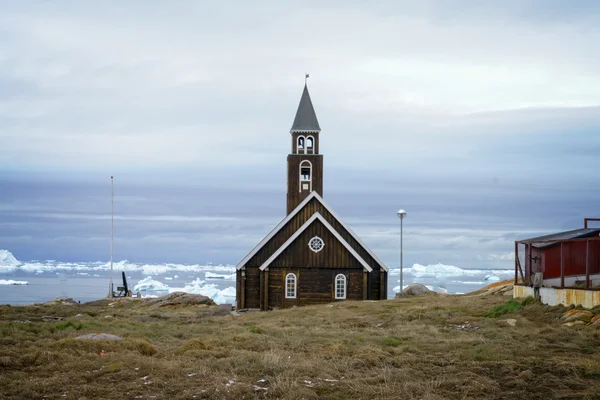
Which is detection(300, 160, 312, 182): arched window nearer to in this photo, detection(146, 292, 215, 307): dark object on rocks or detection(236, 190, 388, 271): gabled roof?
detection(236, 190, 388, 271): gabled roof

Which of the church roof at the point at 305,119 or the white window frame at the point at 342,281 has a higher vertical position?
the church roof at the point at 305,119

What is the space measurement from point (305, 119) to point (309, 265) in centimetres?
1010

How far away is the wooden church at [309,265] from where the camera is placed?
127ft

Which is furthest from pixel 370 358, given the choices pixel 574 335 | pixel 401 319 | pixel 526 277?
pixel 526 277

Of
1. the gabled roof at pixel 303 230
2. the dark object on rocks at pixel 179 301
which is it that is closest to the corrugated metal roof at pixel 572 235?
the gabled roof at pixel 303 230

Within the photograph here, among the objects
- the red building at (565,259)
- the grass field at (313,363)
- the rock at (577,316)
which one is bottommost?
the grass field at (313,363)

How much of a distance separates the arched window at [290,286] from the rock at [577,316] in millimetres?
19251

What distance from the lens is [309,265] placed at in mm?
38719

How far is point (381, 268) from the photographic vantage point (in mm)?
39812

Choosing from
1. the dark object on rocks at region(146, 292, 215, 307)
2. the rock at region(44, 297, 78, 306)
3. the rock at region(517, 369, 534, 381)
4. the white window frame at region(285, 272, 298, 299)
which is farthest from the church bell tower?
the rock at region(517, 369, 534, 381)

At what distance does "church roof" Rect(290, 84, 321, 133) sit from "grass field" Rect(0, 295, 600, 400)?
2240 cm

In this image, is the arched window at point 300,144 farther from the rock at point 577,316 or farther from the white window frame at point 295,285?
the rock at point 577,316

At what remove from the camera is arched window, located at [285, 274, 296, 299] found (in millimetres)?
38812

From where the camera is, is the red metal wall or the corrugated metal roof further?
the corrugated metal roof
